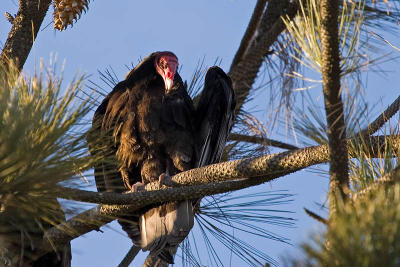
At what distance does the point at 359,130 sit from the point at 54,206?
96 cm

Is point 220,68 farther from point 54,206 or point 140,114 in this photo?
point 54,206

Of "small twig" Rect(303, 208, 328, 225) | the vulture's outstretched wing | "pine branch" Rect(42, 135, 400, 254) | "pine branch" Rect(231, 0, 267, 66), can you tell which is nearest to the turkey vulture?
the vulture's outstretched wing

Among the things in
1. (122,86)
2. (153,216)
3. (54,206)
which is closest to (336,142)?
(54,206)

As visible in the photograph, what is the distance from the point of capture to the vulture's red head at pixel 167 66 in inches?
154

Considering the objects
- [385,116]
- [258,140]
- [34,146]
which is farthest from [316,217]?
[258,140]

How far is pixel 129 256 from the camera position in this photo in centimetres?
370

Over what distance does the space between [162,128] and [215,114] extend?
1.05 ft

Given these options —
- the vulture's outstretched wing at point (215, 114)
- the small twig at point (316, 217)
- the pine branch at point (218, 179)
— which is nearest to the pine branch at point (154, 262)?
the vulture's outstretched wing at point (215, 114)

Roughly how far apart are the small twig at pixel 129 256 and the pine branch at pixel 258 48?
1.03 meters

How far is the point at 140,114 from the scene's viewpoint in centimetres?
381

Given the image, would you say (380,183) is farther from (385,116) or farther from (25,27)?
(25,27)

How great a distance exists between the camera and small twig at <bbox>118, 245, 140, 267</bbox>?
3616 mm

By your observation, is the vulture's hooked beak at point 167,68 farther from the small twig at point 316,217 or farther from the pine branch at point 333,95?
the small twig at point 316,217

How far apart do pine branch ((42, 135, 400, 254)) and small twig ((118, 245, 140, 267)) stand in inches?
42.7
